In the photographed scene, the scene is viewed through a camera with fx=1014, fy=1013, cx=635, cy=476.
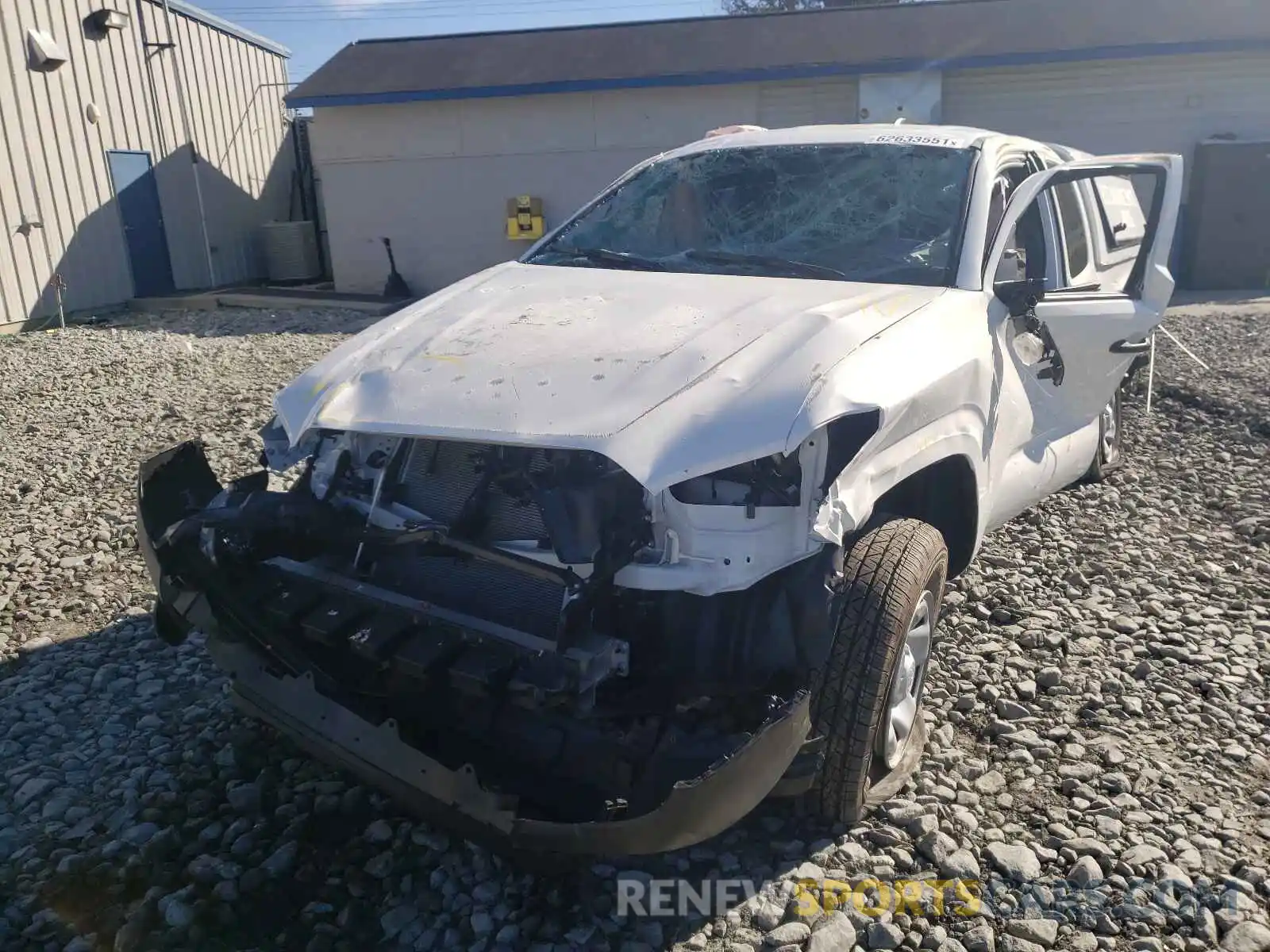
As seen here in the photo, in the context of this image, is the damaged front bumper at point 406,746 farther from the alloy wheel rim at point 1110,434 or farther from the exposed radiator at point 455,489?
the alloy wheel rim at point 1110,434

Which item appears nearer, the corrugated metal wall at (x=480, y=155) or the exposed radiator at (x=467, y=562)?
the exposed radiator at (x=467, y=562)

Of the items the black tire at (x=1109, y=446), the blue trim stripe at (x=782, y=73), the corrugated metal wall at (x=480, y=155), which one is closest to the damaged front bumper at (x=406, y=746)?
the black tire at (x=1109, y=446)

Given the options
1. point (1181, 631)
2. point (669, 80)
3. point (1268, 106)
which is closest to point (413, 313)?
point (1181, 631)

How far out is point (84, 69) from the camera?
1437 centimetres

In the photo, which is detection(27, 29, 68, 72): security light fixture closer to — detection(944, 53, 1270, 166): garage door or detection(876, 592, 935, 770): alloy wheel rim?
detection(944, 53, 1270, 166): garage door

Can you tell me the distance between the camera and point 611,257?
13.3 ft

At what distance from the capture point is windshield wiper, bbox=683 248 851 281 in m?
3.60

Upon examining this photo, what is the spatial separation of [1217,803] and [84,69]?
53.4 ft

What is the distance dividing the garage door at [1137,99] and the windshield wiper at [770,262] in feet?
39.2

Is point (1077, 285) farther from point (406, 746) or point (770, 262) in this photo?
point (406, 746)

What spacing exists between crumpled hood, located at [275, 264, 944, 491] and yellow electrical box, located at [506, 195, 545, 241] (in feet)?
38.7

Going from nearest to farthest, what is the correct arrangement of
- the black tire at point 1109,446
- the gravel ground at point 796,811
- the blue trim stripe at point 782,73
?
the gravel ground at point 796,811
the black tire at point 1109,446
the blue trim stripe at point 782,73

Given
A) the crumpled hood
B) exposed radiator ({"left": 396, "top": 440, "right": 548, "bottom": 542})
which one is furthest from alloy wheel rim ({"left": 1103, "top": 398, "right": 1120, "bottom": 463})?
exposed radiator ({"left": 396, "top": 440, "right": 548, "bottom": 542})

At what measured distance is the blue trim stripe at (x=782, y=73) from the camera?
44.3 feet
